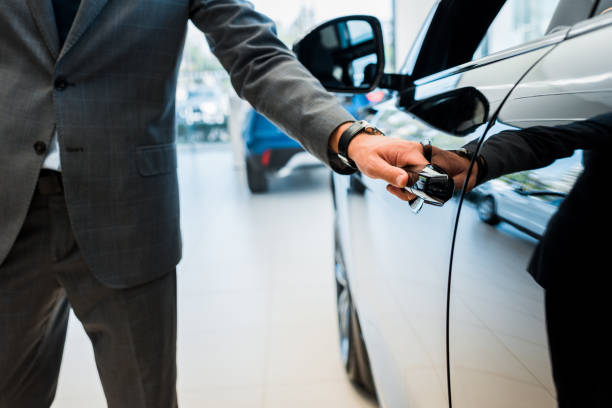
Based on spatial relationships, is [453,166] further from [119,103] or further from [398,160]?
[119,103]

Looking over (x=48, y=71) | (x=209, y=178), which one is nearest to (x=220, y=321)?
(x=48, y=71)

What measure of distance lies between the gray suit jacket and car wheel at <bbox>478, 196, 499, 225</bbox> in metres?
0.26


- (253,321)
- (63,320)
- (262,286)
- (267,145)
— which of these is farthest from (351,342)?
(267,145)

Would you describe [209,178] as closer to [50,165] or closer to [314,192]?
[314,192]

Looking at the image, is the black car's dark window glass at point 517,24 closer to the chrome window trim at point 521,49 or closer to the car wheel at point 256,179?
the chrome window trim at point 521,49

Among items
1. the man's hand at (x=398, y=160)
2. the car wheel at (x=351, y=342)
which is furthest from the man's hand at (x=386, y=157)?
the car wheel at (x=351, y=342)

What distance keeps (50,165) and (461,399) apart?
0.74m

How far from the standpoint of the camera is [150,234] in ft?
2.83

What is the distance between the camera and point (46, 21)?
0.71 metres

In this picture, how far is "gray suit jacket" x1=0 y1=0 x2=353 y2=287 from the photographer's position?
725 mm

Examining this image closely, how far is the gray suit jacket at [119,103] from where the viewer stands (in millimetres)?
725

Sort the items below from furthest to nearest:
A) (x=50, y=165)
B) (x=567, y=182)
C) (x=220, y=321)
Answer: (x=220, y=321) < (x=50, y=165) < (x=567, y=182)

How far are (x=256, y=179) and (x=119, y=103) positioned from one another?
3980 mm

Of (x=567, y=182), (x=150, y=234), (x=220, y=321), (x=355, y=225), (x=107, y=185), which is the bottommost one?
(x=220, y=321)
